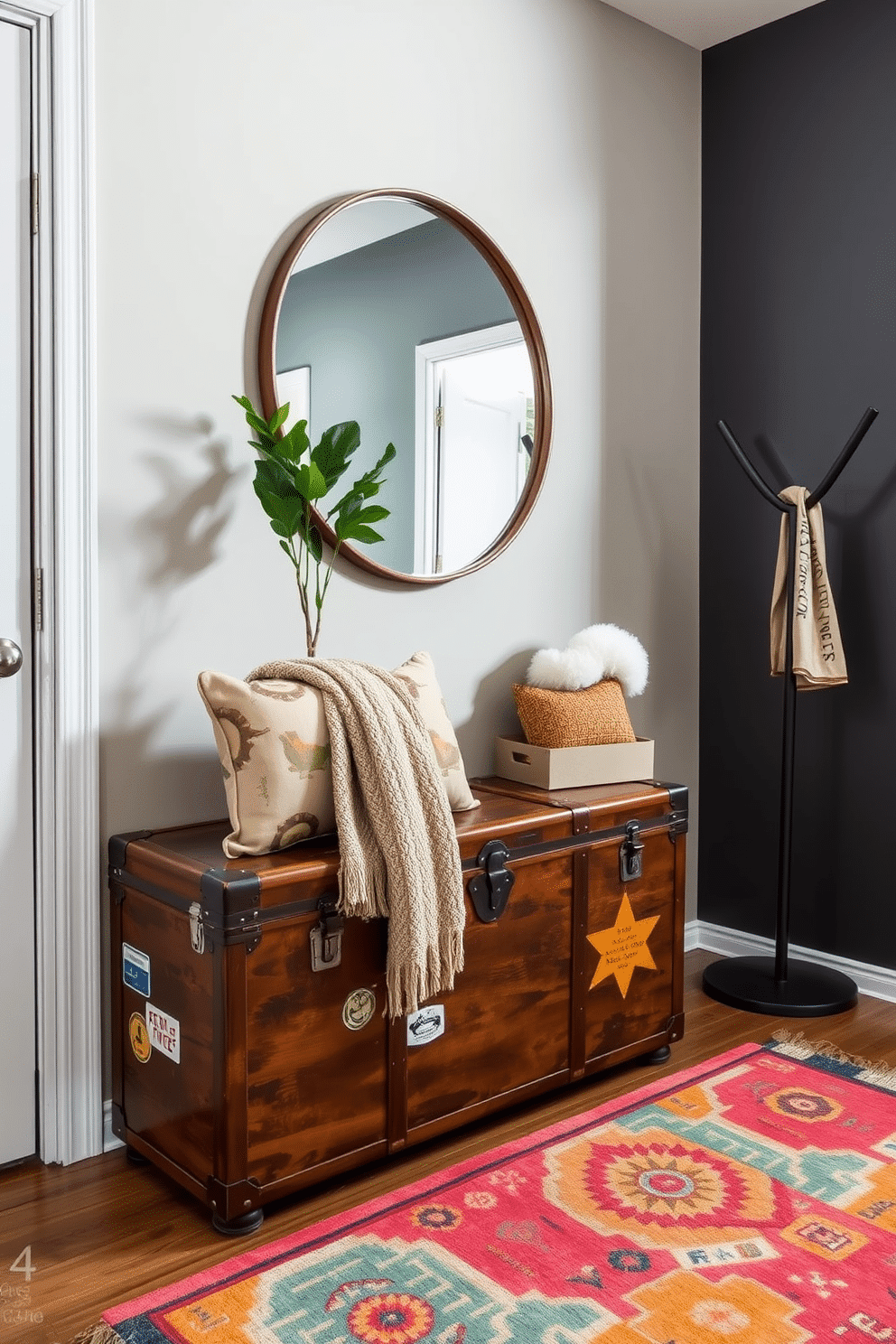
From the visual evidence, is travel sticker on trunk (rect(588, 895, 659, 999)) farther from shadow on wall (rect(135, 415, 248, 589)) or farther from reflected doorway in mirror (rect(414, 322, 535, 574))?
shadow on wall (rect(135, 415, 248, 589))

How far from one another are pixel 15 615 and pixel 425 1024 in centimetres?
103

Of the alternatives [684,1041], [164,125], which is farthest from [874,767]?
[164,125]

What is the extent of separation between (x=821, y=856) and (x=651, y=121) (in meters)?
2.03

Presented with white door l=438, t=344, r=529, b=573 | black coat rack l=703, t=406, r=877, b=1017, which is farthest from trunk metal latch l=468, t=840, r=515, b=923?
black coat rack l=703, t=406, r=877, b=1017

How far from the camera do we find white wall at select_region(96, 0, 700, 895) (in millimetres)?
2107

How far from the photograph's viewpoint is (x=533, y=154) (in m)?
2.78

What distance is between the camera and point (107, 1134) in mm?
2105

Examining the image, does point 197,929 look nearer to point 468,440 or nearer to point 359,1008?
point 359,1008

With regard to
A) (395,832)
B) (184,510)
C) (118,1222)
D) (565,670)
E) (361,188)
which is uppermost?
(361,188)

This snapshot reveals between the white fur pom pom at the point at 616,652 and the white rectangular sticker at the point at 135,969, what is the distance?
3.95 feet

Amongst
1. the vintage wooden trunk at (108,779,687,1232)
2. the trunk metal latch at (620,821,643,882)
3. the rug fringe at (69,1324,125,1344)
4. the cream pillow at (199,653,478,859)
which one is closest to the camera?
the rug fringe at (69,1324,125,1344)

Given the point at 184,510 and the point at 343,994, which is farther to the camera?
the point at 184,510

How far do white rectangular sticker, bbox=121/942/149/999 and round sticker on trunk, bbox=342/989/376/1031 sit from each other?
354 mm

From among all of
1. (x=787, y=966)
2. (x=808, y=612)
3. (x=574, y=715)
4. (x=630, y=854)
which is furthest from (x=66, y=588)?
(x=787, y=966)
